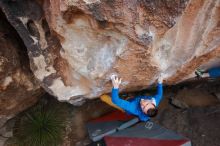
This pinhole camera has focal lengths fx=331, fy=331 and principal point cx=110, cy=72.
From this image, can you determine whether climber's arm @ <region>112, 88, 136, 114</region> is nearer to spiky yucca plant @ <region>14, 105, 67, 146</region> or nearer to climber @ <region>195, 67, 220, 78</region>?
Result: climber @ <region>195, 67, 220, 78</region>

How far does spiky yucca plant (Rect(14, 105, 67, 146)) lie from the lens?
5383mm

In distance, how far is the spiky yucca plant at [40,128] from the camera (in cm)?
538

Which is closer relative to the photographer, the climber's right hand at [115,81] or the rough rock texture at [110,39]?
the rough rock texture at [110,39]

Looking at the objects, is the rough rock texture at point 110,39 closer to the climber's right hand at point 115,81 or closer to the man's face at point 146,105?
the climber's right hand at point 115,81

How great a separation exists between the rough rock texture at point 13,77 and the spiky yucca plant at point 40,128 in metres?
0.28

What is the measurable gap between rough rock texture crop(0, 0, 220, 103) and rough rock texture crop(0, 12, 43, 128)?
0.34 metres

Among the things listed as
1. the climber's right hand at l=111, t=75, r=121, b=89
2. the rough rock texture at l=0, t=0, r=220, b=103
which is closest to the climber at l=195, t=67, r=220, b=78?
the rough rock texture at l=0, t=0, r=220, b=103

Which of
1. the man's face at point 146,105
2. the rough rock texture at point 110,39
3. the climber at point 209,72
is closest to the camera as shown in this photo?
the rough rock texture at point 110,39

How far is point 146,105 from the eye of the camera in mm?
4230

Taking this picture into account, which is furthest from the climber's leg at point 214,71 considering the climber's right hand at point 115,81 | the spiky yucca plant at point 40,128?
the spiky yucca plant at point 40,128

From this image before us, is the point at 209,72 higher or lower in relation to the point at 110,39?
lower

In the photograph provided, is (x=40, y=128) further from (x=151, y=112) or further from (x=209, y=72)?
(x=209, y=72)

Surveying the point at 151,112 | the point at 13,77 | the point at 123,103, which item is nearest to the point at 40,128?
the point at 13,77

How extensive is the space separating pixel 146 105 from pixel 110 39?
1019 millimetres
